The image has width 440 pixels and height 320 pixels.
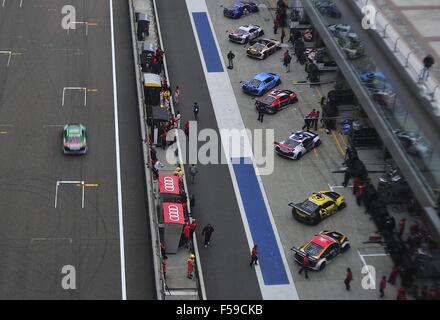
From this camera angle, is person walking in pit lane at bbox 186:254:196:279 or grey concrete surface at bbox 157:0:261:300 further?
grey concrete surface at bbox 157:0:261:300

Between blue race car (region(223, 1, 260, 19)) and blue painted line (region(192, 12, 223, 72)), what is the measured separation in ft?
6.13

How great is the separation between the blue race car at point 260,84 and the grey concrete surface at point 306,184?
0.61 m

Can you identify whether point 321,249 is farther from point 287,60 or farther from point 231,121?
point 287,60

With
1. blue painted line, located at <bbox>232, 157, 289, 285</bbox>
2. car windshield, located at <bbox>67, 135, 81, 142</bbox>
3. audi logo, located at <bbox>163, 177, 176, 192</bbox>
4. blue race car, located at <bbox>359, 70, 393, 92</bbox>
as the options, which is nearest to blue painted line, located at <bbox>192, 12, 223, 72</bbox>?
blue painted line, located at <bbox>232, 157, 289, 285</bbox>

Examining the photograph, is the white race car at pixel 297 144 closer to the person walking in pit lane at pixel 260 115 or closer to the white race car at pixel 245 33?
the person walking in pit lane at pixel 260 115

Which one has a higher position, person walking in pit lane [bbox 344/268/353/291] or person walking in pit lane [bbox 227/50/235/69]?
person walking in pit lane [bbox 344/268/353/291]

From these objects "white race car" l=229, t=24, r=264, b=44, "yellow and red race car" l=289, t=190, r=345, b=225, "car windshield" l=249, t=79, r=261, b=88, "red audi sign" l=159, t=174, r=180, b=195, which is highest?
"red audi sign" l=159, t=174, r=180, b=195

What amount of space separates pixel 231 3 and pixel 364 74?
78.8 ft

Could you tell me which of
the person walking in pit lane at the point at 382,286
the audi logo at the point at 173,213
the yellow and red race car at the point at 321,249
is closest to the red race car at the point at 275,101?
the yellow and red race car at the point at 321,249

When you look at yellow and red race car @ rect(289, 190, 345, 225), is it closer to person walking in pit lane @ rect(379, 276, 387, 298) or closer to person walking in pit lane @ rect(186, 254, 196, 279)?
person walking in pit lane @ rect(379, 276, 387, 298)

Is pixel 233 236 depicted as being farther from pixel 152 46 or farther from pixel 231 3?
pixel 231 3

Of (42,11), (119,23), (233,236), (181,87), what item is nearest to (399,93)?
(233,236)

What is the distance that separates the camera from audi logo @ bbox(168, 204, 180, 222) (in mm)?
53031

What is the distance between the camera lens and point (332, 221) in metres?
57.3
